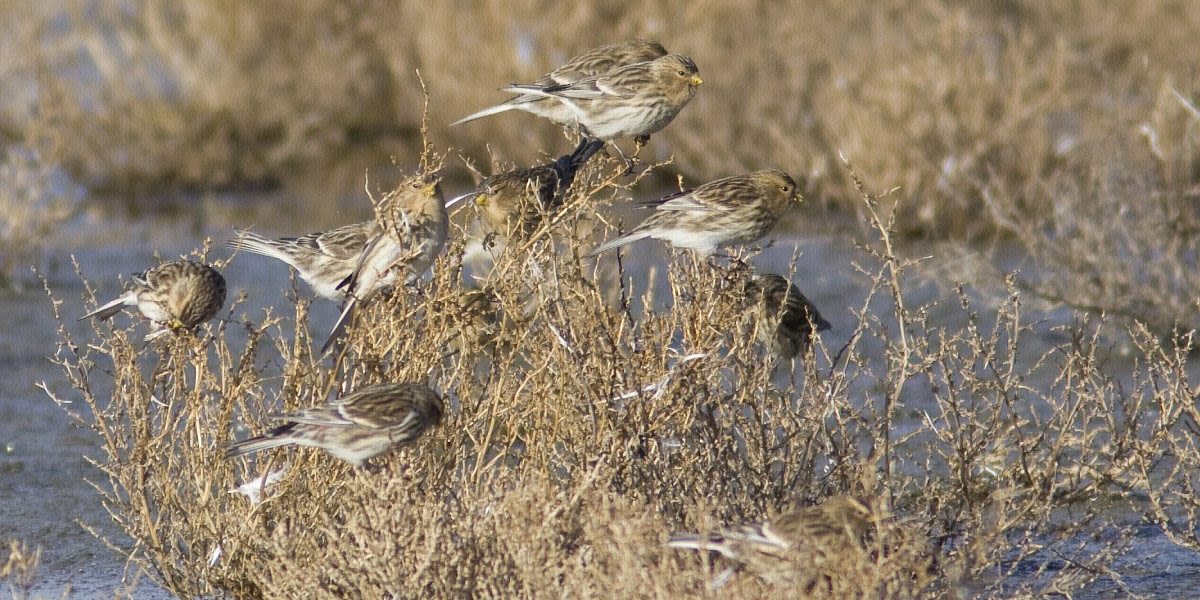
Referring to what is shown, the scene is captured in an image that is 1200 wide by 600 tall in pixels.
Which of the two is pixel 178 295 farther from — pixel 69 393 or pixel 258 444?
pixel 69 393

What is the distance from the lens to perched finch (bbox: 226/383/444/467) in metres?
4.83

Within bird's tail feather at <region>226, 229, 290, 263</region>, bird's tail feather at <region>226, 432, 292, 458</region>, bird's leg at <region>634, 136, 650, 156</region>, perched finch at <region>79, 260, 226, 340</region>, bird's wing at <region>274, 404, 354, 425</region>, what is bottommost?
bird's tail feather at <region>226, 229, 290, 263</region>

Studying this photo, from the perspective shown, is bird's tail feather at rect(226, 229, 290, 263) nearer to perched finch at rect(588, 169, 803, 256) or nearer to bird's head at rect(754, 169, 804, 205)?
perched finch at rect(588, 169, 803, 256)

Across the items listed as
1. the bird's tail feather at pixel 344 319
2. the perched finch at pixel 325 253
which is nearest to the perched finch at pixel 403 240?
the bird's tail feather at pixel 344 319

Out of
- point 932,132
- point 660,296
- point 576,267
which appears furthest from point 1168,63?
point 576,267

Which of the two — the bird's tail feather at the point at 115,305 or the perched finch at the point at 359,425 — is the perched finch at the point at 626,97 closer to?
the bird's tail feather at the point at 115,305

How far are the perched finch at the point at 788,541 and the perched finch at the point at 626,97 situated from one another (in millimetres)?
2083

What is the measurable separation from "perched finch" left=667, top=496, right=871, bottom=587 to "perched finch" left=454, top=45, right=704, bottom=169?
2.08m

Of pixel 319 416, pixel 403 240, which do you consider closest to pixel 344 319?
pixel 403 240

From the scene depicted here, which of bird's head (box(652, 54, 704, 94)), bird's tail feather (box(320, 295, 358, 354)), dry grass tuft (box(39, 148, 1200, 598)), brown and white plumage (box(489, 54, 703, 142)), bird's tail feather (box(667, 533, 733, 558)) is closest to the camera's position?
bird's tail feather (box(667, 533, 733, 558))

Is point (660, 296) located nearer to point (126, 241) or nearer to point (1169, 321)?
point (1169, 321)

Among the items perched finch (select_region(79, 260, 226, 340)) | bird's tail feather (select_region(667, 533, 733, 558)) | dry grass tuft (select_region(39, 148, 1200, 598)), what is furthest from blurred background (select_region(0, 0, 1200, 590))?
bird's tail feather (select_region(667, 533, 733, 558))

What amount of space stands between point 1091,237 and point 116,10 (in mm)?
10119

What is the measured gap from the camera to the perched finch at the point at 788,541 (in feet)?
14.3
